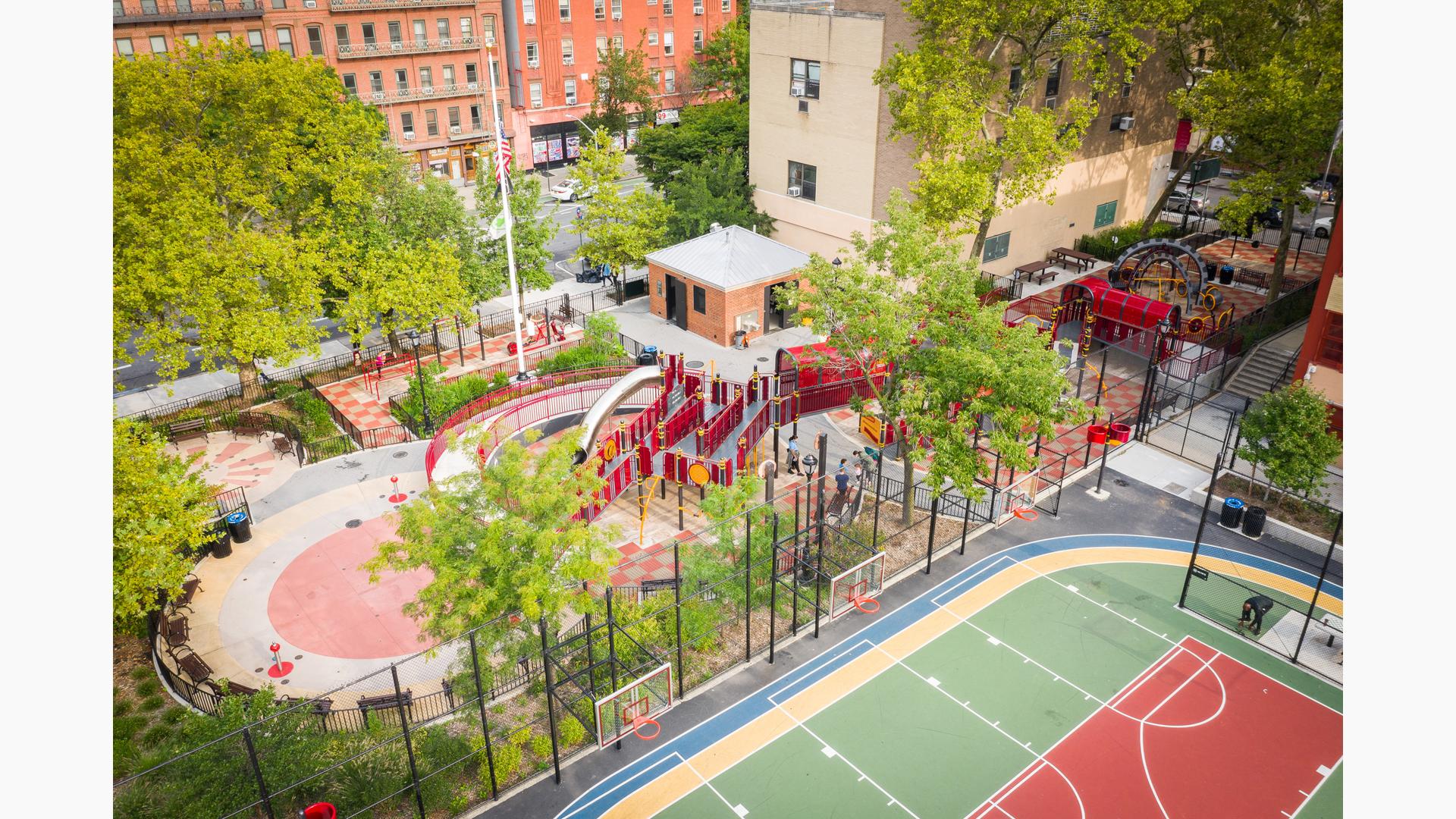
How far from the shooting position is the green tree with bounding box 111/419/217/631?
2028 centimetres

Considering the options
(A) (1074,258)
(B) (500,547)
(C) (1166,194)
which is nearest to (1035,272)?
(A) (1074,258)

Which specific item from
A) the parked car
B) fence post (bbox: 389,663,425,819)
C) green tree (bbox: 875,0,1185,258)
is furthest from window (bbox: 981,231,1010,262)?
fence post (bbox: 389,663,425,819)

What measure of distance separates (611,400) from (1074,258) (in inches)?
1101

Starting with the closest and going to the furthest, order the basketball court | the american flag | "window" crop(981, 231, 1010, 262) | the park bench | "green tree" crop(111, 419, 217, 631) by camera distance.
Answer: the basketball court
"green tree" crop(111, 419, 217, 631)
the park bench
the american flag
"window" crop(981, 231, 1010, 262)

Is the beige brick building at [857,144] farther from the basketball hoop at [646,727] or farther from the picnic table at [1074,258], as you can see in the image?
the basketball hoop at [646,727]

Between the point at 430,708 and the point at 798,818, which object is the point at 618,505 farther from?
the point at 798,818

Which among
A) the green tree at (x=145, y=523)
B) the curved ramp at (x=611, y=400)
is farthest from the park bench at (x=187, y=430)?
the curved ramp at (x=611, y=400)

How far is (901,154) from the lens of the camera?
4012 centimetres

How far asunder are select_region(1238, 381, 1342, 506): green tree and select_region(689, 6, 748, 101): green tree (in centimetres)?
4433

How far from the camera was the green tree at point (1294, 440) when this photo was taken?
27.2m

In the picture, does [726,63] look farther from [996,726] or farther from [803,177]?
[996,726]

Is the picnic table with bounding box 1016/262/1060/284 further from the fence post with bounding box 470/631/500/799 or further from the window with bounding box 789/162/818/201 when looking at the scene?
the fence post with bounding box 470/631/500/799

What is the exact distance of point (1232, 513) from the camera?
28344 millimetres

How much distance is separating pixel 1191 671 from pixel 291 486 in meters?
A: 26.6
